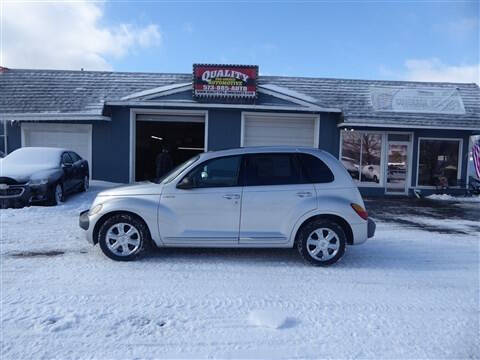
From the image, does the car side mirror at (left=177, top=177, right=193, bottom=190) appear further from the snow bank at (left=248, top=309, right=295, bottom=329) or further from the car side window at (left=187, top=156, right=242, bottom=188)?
the snow bank at (left=248, top=309, right=295, bottom=329)

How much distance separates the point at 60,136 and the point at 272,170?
12245 mm

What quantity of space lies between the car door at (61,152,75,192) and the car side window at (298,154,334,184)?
7645 millimetres

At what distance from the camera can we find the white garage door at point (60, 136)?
49.8ft

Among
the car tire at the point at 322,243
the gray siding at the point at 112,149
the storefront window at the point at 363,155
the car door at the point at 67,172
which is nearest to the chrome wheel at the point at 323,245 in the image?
the car tire at the point at 322,243

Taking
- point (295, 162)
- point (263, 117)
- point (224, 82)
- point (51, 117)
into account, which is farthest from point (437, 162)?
point (51, 117)

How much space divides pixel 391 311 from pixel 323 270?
141 cm

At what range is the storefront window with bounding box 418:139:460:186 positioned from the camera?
15.6 meters

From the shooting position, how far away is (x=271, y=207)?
5.61 metres

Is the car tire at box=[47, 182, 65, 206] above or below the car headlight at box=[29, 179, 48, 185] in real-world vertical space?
below

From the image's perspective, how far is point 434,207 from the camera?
40.6 ft

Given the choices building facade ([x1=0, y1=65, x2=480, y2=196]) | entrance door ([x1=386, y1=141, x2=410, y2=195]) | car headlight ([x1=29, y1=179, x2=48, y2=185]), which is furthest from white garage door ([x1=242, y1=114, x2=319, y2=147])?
car headlight ([x1=29, y1=179, x2=48, y2=185])

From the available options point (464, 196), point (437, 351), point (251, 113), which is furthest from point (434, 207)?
point (437, 351)

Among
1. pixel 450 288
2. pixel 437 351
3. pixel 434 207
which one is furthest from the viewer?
pixel 434 207

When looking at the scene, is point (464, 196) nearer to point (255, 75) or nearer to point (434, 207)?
point (434, 207)
